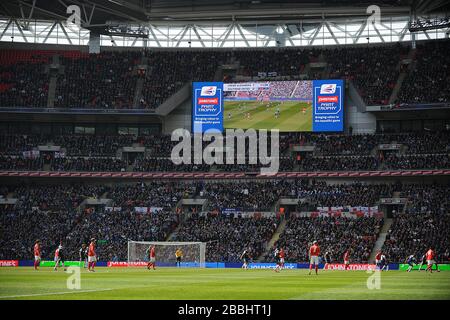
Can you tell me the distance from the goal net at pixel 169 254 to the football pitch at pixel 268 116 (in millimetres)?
16733

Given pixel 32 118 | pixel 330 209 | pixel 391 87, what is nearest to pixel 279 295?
pixel 330 209

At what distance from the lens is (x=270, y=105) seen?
70.3 m

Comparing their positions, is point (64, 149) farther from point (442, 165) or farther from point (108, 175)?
point (442, 165)

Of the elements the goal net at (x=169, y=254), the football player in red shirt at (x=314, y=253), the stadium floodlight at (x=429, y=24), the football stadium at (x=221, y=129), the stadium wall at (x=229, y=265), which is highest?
the stadium floodlight at (x=429, y=24)

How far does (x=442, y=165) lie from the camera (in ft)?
209

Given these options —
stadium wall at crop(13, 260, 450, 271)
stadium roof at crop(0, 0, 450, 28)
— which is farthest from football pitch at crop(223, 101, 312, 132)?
stadium wall at crop(13, 260, 450, 271)

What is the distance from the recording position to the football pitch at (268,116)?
69.2m

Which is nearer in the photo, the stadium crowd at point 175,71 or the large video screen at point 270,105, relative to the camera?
the large video screen at point 270,105

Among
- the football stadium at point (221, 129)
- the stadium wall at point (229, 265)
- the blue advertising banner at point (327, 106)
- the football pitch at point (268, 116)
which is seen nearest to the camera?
the stadium wall at point (229, 265)

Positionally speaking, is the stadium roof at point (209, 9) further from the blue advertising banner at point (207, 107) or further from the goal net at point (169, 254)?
the goal net at point (169, 254)

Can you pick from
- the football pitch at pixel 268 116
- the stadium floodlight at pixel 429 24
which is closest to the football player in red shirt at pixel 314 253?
the football pitch at pixel 268 116

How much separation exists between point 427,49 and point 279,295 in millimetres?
58621

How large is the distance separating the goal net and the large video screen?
16.6m

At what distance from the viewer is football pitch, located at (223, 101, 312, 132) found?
227 feet
